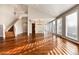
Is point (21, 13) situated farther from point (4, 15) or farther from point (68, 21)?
point (68, 21)

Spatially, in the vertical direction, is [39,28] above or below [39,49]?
above

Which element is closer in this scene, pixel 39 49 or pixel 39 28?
pixel 39 49

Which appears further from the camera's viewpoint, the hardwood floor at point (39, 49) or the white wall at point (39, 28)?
the white wall at point (39, 28)

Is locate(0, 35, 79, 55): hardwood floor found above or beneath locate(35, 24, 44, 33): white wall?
beneath

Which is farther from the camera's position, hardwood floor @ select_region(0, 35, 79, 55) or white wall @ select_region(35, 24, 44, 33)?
white wall @ select_region(35, 24, 44, 33)

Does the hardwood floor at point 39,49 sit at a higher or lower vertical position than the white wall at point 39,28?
lower
